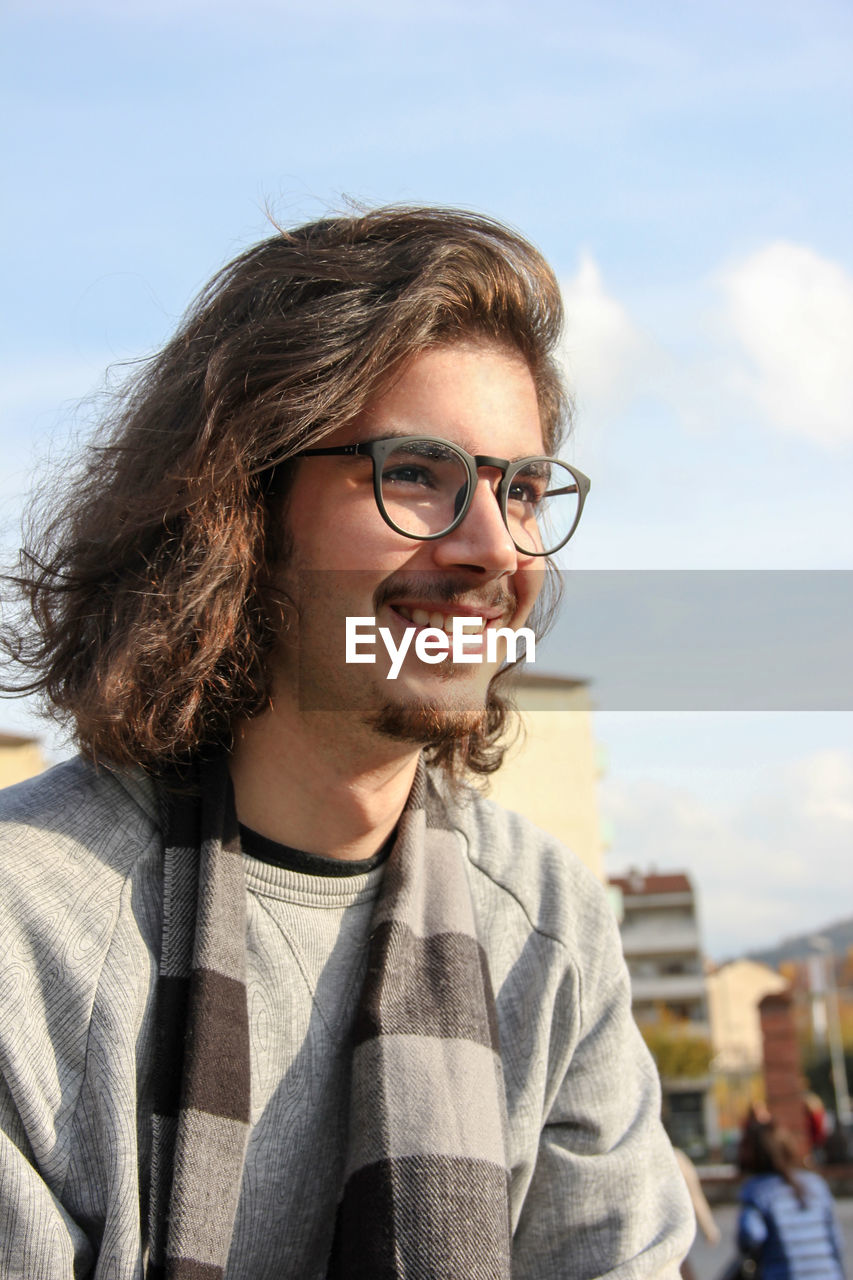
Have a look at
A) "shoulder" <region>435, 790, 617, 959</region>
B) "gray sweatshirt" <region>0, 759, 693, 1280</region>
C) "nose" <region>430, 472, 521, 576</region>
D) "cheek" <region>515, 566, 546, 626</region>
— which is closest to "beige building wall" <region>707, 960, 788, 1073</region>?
"shoulder" <region>435, 790, 617, 959</region>

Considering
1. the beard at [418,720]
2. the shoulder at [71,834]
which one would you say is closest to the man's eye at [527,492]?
the beard at [418,720]

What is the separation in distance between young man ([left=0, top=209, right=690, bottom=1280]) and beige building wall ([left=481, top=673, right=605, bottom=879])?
2225 cm

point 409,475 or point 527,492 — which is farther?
point 527,492

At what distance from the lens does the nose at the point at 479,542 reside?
2172 mm

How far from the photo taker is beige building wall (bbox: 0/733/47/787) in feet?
65.6

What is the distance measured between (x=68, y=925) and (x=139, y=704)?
426 millimetres

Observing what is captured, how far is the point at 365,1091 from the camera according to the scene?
6.71 ft

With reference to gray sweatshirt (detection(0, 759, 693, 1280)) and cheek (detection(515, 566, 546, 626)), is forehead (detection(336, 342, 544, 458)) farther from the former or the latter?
gray sweatshirt (detection(0, 759, 693, 1280))

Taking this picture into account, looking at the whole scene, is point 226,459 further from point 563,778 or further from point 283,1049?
point 563,778

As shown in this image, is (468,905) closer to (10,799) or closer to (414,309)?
(10,799)

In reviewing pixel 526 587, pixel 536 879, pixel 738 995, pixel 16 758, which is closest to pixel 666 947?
pixel 738 995

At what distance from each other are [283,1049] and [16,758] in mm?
19665

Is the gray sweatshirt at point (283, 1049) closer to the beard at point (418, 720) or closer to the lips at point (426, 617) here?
the beard at point (418, 720)

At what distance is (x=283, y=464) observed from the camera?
2.36 meters
